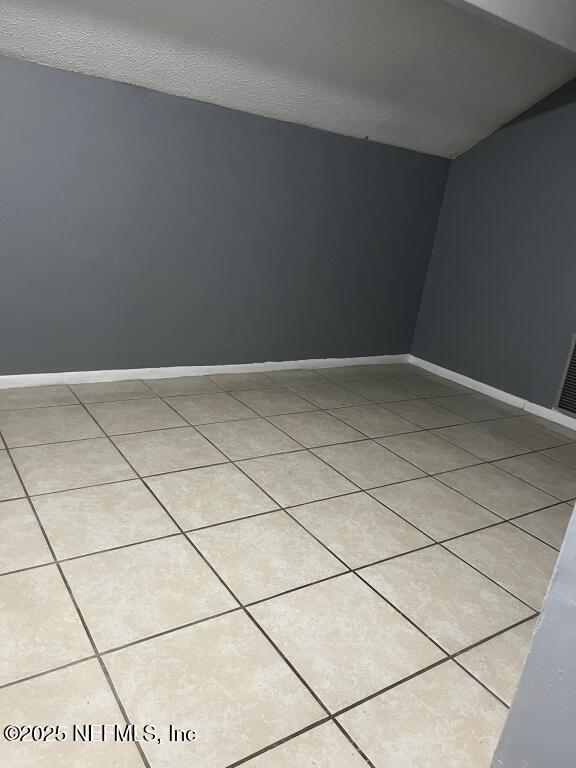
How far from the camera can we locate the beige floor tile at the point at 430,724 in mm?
1320

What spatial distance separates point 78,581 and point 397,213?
3.79 metres

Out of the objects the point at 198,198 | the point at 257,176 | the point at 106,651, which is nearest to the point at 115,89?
the point at 198,198

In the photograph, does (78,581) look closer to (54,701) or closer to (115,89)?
(54,701)

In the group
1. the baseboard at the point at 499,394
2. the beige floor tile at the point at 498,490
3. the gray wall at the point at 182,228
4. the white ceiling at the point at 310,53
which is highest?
the white ceiling at the point at 310,53

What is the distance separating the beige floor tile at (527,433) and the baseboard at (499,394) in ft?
0.77

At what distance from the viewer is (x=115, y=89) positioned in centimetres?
304

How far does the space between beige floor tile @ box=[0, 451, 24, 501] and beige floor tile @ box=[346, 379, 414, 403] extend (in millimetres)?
2410

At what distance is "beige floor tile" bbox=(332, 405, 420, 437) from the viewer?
3.38m

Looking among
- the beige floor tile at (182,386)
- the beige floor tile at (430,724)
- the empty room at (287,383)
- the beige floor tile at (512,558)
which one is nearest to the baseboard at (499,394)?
the empty room at (287,383)

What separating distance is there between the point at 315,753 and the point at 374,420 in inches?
94.7

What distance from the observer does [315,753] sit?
128 centimetres

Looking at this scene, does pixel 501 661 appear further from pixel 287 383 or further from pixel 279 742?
pixel 287 383

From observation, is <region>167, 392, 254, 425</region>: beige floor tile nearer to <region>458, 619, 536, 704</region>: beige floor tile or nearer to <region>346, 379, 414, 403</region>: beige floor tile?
<region>346, 379, 414, 403</region>: beige floor tile

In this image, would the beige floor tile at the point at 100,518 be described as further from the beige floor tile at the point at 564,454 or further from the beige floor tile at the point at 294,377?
the beige floor tile at the point at 564,454
